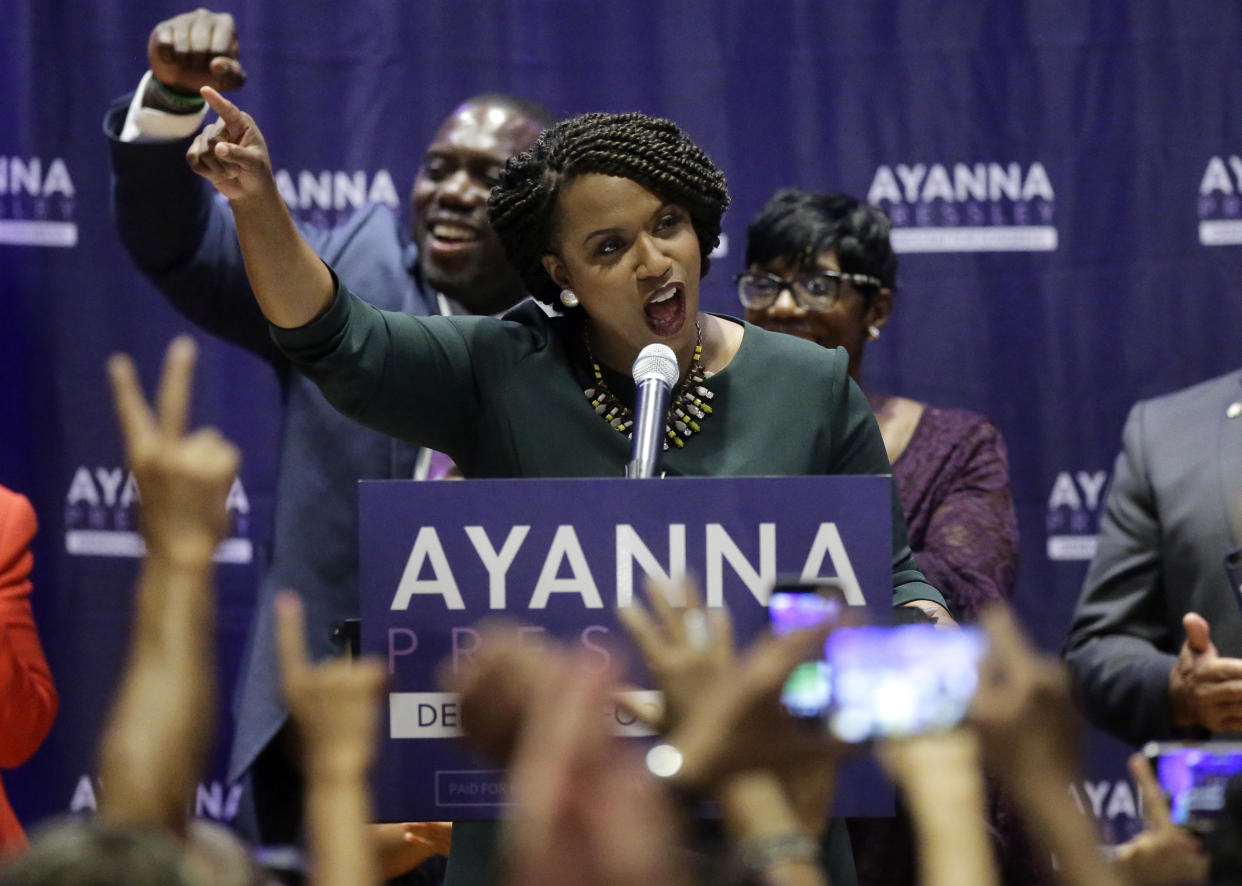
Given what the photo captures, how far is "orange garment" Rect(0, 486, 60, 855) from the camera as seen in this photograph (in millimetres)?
2883

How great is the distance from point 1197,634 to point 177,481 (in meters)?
2.01

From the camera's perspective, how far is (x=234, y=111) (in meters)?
2.17

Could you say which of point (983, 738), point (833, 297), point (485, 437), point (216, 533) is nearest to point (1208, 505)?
point (833, 297)

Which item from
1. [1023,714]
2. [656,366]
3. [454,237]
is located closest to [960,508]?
[454,237]

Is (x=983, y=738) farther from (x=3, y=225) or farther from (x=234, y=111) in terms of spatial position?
(x=3, y=225)

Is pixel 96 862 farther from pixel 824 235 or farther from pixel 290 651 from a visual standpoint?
→ pixel 824 235

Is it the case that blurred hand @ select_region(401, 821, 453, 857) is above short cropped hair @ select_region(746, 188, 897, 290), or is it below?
below

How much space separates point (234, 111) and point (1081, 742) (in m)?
1.38

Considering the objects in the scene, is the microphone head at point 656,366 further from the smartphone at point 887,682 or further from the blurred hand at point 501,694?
the blurred hand at point 501,694

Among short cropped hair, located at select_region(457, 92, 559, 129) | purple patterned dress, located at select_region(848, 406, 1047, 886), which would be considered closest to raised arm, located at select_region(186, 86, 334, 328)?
purple patterned dress, located at select_region(848, 406, 1047, 886)

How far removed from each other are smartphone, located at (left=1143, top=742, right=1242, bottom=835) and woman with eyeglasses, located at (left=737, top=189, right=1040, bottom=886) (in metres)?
1.44

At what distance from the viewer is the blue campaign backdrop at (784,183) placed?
15.1 feet

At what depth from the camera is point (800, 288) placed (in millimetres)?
3852

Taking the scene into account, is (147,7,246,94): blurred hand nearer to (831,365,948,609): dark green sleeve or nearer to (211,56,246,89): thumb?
(211,56,246,89): thumb
